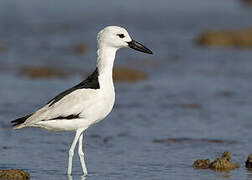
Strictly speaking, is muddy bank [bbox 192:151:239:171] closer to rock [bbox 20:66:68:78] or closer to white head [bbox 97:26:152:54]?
white head [bbox 97:26:152:54]

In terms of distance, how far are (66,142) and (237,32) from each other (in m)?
15.6

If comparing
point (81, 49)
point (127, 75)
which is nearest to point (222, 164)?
point (127, 75)

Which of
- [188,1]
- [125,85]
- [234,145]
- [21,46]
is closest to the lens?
[234,145]

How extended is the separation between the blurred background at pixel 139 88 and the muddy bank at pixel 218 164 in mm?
148

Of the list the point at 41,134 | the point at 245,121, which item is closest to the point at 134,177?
the point at 41,134

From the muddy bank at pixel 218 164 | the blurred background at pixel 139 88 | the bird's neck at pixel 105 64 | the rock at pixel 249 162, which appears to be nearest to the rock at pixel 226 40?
the blurred background at pixel 139 88

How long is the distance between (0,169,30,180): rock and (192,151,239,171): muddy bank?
289 cm

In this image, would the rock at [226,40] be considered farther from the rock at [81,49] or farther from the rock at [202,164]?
the rock at [202,164]

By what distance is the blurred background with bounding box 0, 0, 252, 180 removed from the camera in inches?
441

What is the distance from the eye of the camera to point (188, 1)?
4134 cm

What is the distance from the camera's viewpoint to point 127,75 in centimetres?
1909

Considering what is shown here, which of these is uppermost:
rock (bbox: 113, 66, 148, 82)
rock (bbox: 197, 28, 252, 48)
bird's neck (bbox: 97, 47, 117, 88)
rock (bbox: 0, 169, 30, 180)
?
rock (bbox: 197, 28, 252, 48)

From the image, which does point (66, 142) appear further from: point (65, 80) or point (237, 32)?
point (237, 32)

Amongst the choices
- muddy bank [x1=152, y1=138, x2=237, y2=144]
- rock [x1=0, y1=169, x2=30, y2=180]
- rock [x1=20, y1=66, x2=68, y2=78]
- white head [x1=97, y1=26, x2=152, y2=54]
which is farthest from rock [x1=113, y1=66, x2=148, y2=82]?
rock [x1=0, y1=169, x2=30, y2=180]
